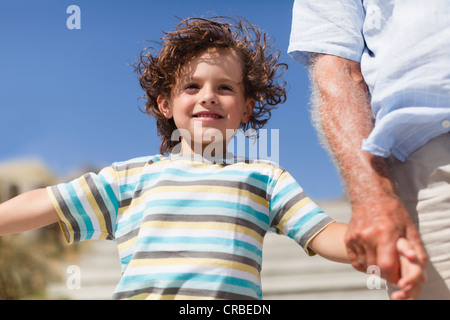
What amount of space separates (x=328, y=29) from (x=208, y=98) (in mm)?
453

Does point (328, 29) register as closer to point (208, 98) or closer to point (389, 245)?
point (208, 98)

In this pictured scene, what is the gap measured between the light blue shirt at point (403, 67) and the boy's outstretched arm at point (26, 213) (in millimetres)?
988

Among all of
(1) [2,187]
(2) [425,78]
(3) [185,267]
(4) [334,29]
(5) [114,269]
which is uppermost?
(4) [334,29]

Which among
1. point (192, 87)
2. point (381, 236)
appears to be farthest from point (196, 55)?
point (381, 236)

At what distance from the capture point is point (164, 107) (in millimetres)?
1857

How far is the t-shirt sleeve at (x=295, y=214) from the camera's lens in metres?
1.36

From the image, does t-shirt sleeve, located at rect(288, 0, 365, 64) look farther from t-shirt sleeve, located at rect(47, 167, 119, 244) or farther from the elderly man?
t-shirt sleeve, located at rect(47, 167, 119, 244)

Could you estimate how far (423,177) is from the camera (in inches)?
49.4

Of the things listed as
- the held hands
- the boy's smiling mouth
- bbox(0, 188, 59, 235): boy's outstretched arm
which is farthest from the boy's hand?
bbox(0, 188, 59, 235): boy's outstretched arm

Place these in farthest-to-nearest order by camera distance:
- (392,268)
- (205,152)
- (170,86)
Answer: (170,86) → (205,152) → (392,268)

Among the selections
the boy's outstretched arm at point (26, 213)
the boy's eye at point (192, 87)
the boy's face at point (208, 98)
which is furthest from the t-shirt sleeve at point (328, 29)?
the boy's outstretched arm at point (26, 213)

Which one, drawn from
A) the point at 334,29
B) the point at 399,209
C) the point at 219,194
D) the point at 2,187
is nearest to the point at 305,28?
the point at 334,29

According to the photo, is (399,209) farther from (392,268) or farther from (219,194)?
(219,194)

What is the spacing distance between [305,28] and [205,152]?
0.54 meters
